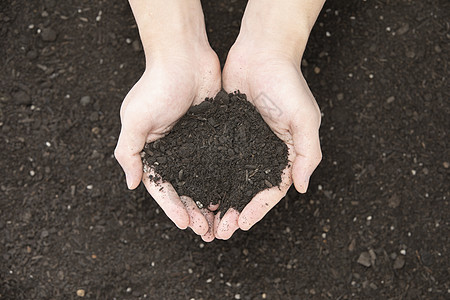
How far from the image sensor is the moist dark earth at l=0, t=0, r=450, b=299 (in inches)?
76.8

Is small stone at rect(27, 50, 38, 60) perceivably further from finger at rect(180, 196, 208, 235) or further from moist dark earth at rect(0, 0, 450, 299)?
finger at rect(180, 196, 208, 235)

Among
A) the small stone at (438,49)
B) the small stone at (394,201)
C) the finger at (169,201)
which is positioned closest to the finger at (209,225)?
the finger at (169,201)

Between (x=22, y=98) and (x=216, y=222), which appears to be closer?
(x=216, y=222)

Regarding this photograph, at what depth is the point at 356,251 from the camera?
1.96 metres

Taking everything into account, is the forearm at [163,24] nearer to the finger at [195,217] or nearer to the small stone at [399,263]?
the finger at [195,217]

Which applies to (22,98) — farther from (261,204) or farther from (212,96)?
(261,204)

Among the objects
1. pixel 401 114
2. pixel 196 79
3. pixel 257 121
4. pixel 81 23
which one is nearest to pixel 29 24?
pixel 81 23

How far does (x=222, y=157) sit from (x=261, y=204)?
198 mm

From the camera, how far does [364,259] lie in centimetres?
195

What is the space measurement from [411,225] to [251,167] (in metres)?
0.78

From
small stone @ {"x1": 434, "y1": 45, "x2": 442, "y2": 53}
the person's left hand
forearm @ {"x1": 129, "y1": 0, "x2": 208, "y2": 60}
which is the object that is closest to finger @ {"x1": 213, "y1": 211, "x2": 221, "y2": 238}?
the person's left hand

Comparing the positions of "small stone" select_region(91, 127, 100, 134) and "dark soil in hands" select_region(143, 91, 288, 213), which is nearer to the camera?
"dark soil in hands" select_region(143, 91, 288, 213)

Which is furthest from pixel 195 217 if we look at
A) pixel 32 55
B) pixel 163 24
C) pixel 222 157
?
pixel 32 55

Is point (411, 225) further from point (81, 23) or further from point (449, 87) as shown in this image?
point (81, 23)
